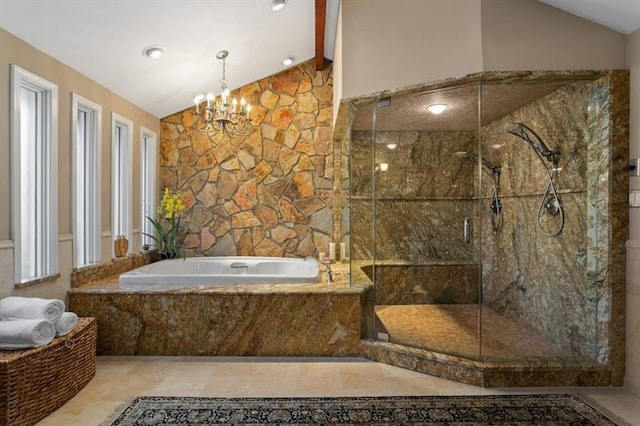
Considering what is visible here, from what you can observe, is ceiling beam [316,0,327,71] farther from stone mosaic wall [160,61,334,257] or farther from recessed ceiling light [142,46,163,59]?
recessed ceiling light [142,46,163,59]

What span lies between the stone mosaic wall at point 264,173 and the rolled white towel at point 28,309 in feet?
7.77

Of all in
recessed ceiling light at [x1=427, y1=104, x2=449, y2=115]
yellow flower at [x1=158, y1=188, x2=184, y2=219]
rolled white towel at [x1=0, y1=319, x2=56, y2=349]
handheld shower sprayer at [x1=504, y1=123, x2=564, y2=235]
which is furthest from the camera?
yellow flower at [x1=158, y1=188, x2=184, y2=219]

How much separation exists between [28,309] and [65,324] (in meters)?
0.22

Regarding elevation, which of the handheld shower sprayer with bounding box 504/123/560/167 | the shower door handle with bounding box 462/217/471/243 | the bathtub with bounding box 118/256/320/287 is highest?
the handheld shower sprayer with bounding box 504/123/560/167

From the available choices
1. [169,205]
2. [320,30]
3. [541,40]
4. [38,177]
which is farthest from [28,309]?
[541,40]

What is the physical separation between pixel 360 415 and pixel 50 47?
3.07 m

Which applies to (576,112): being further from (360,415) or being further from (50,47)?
(50,47)

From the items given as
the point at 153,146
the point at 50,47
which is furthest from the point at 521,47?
the point at 153,146

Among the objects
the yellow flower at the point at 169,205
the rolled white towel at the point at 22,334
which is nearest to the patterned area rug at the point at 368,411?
the rolled white towel at the point at 22,334

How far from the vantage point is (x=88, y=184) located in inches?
137

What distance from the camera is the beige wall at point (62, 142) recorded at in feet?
8.16

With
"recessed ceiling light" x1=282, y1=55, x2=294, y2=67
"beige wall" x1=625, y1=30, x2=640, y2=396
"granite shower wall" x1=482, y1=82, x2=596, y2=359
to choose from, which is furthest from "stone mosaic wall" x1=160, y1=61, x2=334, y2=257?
"beige wall" x1=625, y1=30, x2=640, y2=396

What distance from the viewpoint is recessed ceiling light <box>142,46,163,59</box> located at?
3.31 metres

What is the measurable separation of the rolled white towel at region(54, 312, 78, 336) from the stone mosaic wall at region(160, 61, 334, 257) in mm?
2247
